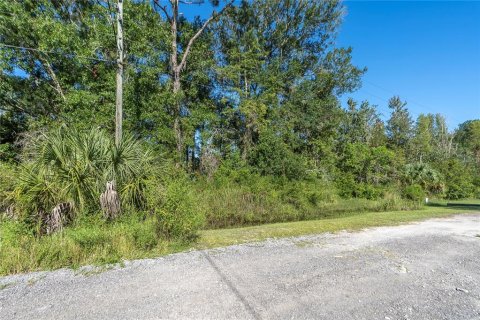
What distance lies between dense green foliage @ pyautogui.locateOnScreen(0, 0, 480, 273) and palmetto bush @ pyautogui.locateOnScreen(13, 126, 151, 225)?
0.09 ft

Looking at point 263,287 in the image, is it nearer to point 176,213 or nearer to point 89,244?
point 176,213

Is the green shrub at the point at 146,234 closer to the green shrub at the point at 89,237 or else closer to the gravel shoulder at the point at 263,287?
the green shrub at the point at 89,237

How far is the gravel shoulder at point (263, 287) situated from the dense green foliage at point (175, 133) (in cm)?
88

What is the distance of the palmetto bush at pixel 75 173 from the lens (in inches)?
192

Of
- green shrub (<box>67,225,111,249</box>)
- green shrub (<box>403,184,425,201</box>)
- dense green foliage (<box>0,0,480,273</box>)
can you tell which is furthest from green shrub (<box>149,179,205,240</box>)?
green shrub (<box>403,184,425,201</box>)

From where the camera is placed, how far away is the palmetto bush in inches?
192

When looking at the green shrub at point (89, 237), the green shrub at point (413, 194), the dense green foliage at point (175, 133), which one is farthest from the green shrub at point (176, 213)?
the green shrub at point (413, 194)

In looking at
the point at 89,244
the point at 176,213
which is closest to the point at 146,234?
the point at 176,213

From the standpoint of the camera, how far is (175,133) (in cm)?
1359

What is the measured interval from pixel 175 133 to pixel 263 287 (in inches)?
450

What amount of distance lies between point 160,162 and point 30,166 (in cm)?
282

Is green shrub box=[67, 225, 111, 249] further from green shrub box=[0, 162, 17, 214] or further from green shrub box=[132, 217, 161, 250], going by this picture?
green shrub box=[0, 162, 17, 214]

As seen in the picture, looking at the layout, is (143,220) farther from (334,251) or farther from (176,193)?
(334,251)

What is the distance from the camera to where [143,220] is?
548 centimetres
